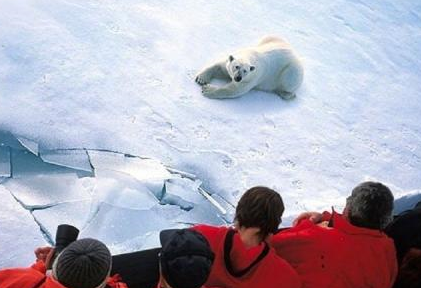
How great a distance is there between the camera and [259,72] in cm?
446

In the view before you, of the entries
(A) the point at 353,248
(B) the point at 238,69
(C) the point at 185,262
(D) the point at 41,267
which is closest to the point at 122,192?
(D) the point at 41,267

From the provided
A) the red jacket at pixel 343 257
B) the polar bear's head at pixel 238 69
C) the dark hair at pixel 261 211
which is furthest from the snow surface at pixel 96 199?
the polar bear's head at pixel 238 69

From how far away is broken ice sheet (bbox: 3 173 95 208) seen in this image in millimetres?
2785

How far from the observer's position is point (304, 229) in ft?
7.28

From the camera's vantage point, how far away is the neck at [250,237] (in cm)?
185

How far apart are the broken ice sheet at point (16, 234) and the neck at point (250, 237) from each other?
1.14m

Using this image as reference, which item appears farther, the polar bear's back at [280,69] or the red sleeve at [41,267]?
the polar bear's back at [280,69]

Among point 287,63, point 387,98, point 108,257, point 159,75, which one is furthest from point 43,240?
point 387,98

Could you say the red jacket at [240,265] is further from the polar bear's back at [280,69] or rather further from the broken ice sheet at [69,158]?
the polar bear's back at [280,69]

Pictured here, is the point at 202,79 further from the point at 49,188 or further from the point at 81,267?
the point at 81,267

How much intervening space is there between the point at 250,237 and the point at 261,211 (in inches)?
4.3

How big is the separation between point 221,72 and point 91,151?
1655 mm

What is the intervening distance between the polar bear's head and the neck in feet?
8.33

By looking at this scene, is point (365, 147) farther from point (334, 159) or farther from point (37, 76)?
point (37, 76)
